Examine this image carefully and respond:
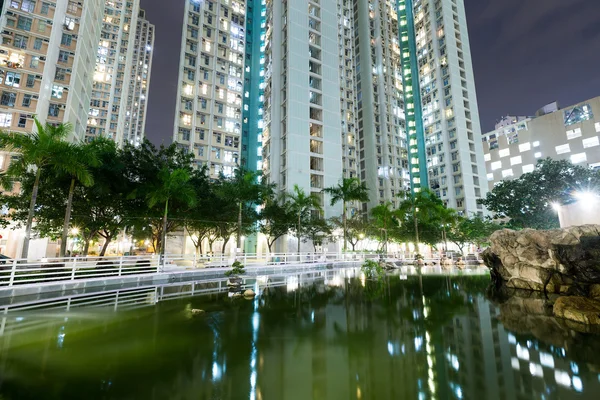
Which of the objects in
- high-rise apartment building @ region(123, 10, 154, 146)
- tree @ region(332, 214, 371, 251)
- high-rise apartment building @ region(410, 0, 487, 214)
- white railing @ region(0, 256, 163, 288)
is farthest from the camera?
high-rise apartment building @ region(123, 10, 154, 146)

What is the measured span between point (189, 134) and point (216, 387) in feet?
183

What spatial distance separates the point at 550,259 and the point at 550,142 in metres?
78.6

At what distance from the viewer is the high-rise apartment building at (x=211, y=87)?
179ft

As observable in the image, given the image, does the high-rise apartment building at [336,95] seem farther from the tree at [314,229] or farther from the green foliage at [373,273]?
the green foliage at [373,273]

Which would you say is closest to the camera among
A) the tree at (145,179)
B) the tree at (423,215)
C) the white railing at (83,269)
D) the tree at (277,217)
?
the white railing at (83,269)

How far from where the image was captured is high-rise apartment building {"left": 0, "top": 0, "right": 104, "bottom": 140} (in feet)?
125

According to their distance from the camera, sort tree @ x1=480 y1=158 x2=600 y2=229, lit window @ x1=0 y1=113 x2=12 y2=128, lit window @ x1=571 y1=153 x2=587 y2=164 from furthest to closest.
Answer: lit window @ x1=571 y1=153 x2=587 y2=164, lit window @ x1=0 y1=113 x2=12 y2=128, tree @ x1=480 y1=158 x2=600 y2=229

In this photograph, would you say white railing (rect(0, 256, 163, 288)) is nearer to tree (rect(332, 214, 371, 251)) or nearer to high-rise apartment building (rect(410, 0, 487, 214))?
tree (rect(332, 214, 371, 251))

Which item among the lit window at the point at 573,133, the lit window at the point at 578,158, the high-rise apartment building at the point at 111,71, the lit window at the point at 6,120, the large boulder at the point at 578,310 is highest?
the high-rise apartment building at the point at 111,71

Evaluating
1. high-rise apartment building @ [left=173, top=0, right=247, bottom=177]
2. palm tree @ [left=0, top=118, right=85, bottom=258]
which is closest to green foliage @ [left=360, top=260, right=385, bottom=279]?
palm tree @ [left=0, top=118, right=85, bottom=258]

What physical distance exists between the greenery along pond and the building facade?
82.0 metres

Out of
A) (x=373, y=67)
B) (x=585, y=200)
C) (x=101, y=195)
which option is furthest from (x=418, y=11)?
(x=101, y=195)

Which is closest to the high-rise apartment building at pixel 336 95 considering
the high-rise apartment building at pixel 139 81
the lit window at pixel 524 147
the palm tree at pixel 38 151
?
the lit window at pixel 524 147

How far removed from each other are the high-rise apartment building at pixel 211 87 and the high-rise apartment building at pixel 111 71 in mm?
27661
